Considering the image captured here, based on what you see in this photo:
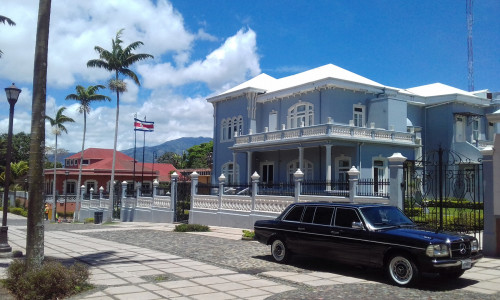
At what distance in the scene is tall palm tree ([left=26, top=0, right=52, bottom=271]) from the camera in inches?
312

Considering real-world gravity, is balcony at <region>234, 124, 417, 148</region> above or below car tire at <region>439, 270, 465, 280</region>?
above

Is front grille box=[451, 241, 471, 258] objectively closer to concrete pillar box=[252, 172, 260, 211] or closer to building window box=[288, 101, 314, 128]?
concrete pillar box=[252, 172, 260, 211]

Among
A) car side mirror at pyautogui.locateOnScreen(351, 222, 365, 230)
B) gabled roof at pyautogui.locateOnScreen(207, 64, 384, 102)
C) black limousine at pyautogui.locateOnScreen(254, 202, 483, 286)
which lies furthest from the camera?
gabled roof at pyautogui.locateOnScreen(207, 64, 384, 102)

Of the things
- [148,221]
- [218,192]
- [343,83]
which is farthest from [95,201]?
[343,83]

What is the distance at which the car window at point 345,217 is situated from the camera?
9.61m

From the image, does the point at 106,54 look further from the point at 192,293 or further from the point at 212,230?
the point at 192,293

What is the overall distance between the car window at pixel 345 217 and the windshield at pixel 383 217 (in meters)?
0.21

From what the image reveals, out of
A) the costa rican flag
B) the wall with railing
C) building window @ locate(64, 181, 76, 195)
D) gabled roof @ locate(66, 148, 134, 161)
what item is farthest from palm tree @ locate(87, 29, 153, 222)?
gabled roof @ locate(66, 148, 134, 161)

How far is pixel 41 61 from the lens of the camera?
332 inches

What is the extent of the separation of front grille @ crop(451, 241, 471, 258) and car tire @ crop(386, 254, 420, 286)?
0.77 m

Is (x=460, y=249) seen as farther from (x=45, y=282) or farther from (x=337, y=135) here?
(x=337, y=135)

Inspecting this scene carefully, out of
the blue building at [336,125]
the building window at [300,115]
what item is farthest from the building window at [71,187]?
the building window at [300,115]

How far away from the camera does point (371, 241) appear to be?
901cm

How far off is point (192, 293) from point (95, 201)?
3079cm
